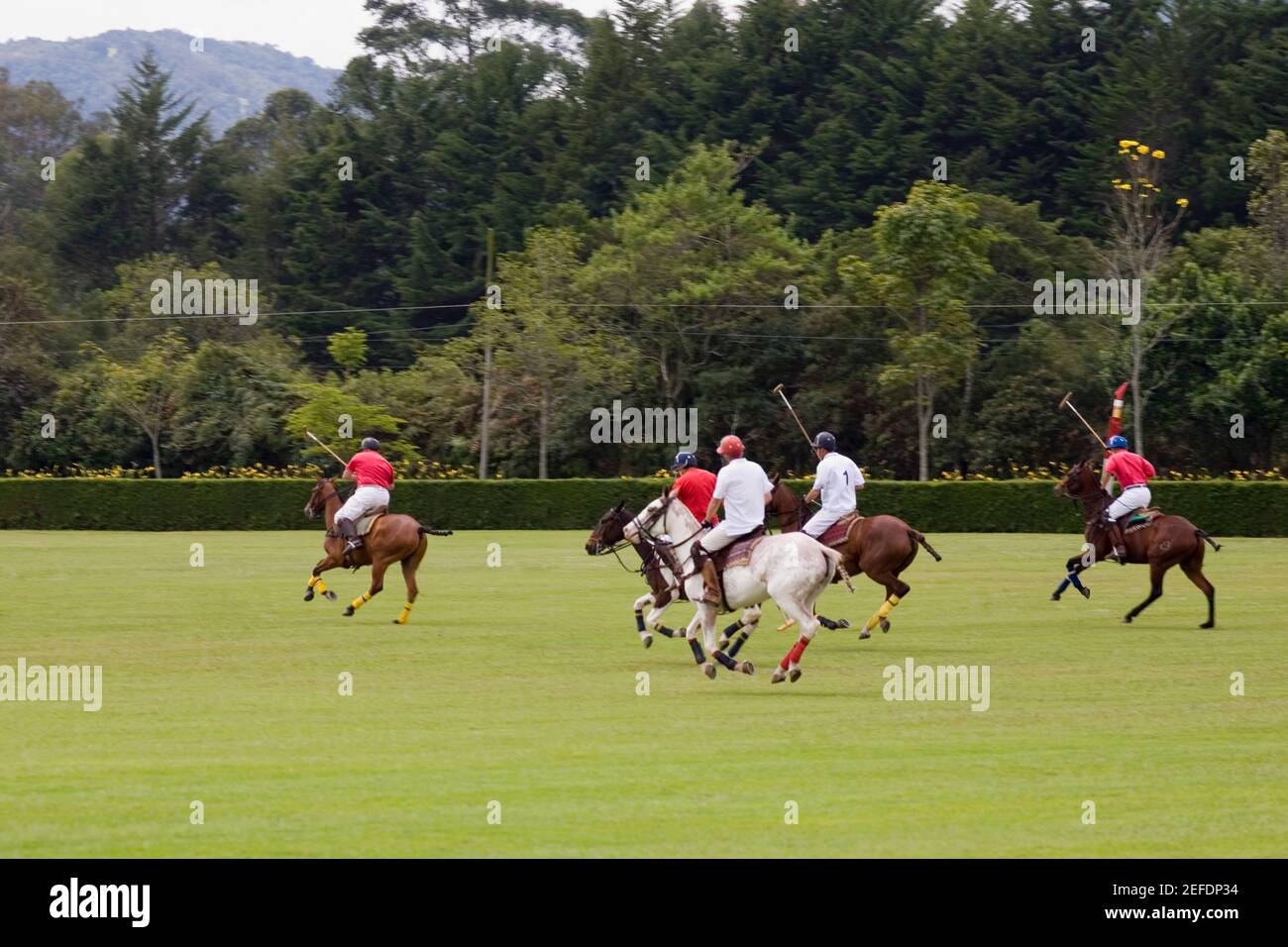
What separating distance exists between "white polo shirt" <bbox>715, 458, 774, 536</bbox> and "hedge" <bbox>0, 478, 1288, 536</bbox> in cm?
Result: 2685

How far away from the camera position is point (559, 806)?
389 inches

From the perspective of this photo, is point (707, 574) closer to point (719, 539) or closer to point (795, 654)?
point (719, 539)

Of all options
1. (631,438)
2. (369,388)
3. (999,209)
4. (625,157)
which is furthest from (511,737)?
(625,157)

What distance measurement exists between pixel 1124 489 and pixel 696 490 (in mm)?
6806

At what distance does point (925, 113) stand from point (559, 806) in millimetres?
63035

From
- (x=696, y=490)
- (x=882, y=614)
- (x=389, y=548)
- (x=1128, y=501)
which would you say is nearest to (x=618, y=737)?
(x=696, y=490)

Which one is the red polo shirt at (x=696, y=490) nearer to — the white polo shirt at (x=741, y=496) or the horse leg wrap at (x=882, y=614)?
the white polo shirt at (x=741, y=496)

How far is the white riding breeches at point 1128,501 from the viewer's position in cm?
2136

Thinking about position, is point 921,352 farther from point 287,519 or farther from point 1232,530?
point 287,519

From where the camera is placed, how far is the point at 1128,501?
70.3 ft

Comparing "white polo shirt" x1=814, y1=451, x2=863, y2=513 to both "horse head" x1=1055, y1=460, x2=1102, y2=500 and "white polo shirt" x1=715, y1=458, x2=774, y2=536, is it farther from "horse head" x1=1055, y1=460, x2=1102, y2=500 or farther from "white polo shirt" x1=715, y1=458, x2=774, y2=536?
"white polo shirt" x1=715, y1=458, x2=774, y2=536

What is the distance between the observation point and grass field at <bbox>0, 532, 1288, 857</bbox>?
9250mm

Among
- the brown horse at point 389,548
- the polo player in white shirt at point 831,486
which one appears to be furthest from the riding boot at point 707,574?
the brown horse at point 389,548
